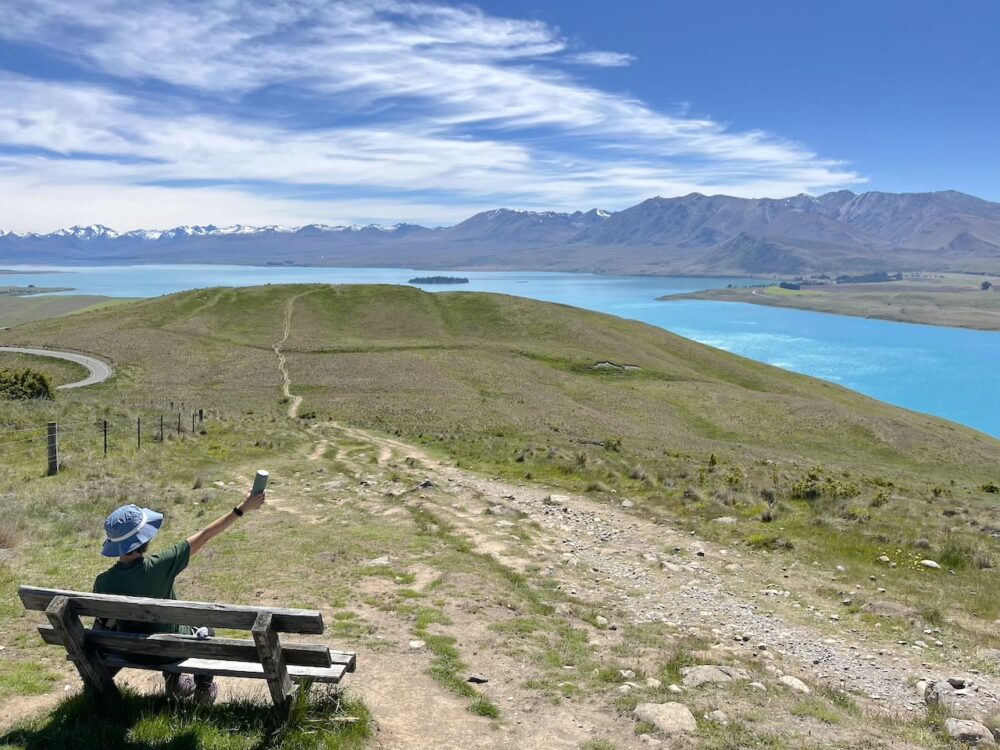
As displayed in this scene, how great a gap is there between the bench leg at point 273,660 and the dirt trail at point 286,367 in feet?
118

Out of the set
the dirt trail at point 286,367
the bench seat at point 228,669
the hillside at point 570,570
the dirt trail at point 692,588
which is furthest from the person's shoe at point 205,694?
the dirt trail at point 286,367

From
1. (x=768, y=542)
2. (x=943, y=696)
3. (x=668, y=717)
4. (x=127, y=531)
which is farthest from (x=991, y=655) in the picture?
(x=127, y=531)

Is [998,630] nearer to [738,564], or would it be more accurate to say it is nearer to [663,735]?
[738,564]

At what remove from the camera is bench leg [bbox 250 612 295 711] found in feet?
20.2

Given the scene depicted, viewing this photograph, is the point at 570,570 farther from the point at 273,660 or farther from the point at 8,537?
the point at 8,537

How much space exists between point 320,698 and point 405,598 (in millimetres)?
5259

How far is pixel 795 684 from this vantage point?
32.0ft

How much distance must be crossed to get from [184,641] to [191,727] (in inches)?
39.2

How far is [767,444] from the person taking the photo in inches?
2058

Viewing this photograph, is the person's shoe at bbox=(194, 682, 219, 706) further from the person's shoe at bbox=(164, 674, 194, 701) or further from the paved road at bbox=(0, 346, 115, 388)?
the paved road at bbox=(0, 346, 115, 388)

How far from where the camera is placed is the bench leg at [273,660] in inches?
242

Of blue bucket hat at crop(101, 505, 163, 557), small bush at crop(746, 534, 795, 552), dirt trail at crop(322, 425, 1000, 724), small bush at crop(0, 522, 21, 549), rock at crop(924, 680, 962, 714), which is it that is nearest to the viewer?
blue bucket hat at crop(101, 505, 163, 557)

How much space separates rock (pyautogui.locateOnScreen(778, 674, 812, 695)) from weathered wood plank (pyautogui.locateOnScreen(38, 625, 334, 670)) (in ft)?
22.6

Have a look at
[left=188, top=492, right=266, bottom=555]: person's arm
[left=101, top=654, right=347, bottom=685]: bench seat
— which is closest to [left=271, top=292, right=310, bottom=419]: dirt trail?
[left=188, top=492, right=266, bottom=555]: person's arm
